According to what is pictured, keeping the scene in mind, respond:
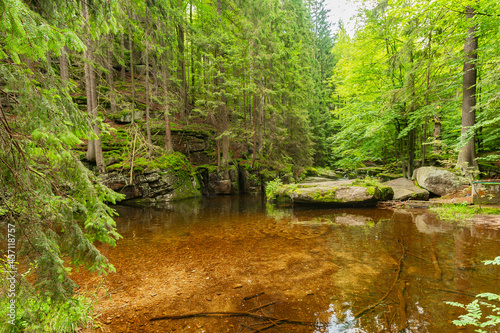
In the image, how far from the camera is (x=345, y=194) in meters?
10.3

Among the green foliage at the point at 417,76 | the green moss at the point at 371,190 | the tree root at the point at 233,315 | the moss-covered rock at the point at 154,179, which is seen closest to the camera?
the tree root at the point at 233,315

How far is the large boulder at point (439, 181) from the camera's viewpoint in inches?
375

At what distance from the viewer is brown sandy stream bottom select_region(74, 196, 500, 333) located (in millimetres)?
2830

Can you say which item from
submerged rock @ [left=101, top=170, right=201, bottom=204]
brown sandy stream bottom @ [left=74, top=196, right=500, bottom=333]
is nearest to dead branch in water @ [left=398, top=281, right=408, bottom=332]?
brown sandy stream bottom @ [left=74, top=196, right=500, bottom=333]

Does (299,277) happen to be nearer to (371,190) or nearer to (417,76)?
(371,190)

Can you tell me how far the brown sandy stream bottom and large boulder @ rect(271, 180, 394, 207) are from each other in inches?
115

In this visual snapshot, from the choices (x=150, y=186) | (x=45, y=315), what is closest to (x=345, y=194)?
(x=45, y=315)

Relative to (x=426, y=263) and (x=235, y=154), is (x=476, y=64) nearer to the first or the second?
(x=426, y=263)

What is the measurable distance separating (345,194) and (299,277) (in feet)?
24.4

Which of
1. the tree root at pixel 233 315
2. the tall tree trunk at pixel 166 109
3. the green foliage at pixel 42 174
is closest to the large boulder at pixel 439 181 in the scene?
the tree root at pixel 233 315

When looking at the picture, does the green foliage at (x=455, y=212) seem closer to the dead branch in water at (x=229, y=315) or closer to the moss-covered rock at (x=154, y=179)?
the dead branch in water at (x=229, y=315)

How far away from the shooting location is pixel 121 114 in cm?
1619

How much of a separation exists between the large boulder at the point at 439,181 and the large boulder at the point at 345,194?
1629 mm

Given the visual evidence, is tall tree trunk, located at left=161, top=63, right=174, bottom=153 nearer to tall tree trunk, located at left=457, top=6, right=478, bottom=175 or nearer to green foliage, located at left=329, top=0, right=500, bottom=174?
green foliage, located at left=329, top=0, right=500, bottom=174
